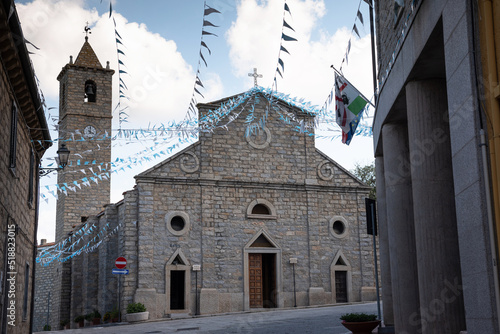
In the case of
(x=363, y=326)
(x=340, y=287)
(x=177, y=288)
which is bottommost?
(x=363, y=326)

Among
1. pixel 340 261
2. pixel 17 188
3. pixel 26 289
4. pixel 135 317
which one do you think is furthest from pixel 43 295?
pixel 17 188

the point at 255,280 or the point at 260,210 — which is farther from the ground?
the point at 260,210

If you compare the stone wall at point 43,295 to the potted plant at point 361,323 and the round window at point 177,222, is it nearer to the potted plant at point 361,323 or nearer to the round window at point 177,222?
the round window at point 177,222

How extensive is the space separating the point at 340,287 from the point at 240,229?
5.44 m

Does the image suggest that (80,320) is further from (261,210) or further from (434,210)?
(434,210)

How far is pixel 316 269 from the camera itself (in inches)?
1090

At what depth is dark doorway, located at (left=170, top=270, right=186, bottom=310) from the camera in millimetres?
25828

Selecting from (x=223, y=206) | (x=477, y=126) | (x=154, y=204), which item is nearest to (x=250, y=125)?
(x=223, y=206)

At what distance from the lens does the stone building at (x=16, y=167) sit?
10453 mm

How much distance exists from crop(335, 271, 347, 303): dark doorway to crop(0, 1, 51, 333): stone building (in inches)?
609

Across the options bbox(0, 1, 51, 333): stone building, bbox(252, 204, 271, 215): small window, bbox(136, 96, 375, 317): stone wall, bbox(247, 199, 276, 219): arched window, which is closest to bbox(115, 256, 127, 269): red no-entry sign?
bbox(136, 96, 375, 317): stone wall

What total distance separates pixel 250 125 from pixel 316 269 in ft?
23.9

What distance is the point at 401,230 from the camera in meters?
10.9

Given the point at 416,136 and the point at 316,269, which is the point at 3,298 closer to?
the point at 416,136
